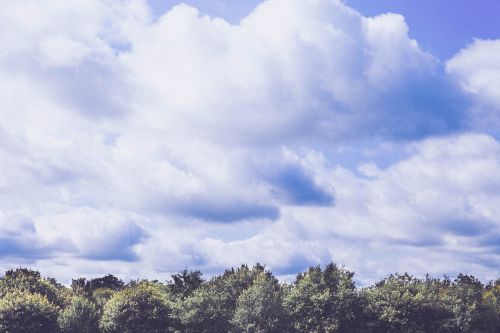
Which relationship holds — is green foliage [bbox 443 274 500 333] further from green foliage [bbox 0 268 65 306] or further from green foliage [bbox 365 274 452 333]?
green foliage [bbox 0 268 65 306]

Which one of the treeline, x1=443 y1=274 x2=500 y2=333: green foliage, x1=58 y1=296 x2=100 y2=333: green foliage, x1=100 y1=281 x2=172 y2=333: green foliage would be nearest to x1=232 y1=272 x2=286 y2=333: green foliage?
the treeline

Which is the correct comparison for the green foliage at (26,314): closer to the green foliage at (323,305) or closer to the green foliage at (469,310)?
the green foliage at (323,305)

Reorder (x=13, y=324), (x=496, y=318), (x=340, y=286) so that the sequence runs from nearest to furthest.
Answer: (x=13, y=324)
(x=340, y=286)
(x=496, y=318)

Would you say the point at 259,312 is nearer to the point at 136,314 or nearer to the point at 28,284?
the point at 136,314

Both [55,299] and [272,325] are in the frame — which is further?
[55,299]

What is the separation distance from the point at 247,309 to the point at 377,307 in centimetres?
1967

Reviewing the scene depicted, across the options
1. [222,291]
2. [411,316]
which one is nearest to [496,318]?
[411,316]

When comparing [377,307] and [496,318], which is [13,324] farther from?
[496,318]

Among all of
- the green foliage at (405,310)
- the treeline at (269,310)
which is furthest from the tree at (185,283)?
the green foliage at (405,310)

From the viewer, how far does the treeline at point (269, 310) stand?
85.6 m

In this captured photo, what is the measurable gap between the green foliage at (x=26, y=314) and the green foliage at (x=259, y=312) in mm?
26981

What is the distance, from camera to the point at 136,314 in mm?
86500

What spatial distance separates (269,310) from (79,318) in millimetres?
28663

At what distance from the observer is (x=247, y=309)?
86.3 meters
